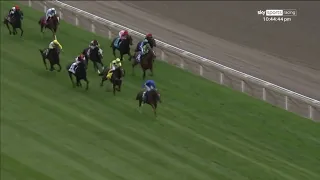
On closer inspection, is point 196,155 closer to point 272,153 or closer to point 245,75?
point 272,153

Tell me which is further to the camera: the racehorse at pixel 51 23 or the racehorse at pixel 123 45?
the racehorse at pixel 51 23

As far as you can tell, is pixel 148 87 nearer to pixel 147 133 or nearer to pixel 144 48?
pixel 147 133

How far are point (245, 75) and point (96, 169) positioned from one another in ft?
18.3

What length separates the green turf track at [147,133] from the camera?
1831 cm

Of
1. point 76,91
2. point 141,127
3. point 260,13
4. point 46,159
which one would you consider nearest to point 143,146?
point 141,127

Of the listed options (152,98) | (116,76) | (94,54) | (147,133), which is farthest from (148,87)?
(94,54)

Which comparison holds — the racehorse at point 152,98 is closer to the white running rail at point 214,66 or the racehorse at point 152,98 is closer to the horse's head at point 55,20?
the white running rail at point 214,66

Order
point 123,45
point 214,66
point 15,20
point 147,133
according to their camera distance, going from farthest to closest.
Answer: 1. point 15,20
2. point 123,45
3. point 214,66
4. point 147,133

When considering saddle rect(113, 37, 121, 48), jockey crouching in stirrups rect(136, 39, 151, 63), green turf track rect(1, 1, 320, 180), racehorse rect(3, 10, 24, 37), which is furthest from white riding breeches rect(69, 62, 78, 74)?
racehorse rect(3, 10, 24, 37)

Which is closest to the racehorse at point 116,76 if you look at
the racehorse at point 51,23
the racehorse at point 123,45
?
the racehorse at point 123,45

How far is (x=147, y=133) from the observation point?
19.9 m

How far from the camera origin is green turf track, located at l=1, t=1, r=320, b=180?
18.3m

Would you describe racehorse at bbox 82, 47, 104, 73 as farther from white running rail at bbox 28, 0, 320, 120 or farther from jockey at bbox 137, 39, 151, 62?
white running rail at bbox 28, 0, 320, 120
